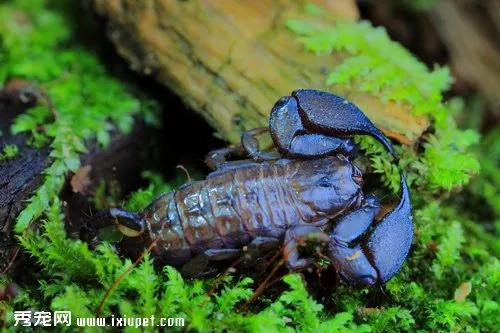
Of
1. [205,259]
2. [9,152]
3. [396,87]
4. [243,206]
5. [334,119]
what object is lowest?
[9,152]

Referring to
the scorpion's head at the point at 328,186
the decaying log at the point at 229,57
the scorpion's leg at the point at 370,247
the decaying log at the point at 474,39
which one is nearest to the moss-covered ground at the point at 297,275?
the decaying log at the point at 229,57

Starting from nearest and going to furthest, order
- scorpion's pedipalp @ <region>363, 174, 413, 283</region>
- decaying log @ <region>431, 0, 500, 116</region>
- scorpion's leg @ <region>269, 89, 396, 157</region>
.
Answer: scorpion's pedipalp @ <region>363, 174, 413, 283</region> → scorpion's leg @ <region>269, 89, 396, 157</region> → decaying log @ <region>431, 0, 500, 116</region>

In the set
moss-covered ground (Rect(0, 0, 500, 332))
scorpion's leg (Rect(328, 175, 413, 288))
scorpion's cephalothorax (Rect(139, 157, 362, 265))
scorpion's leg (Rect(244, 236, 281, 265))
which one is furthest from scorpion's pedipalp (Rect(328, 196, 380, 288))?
Result: scorpion's leg (Rect(244, 236, 281, 265))

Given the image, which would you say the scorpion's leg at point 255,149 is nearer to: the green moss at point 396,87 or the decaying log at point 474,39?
the green moss at point 396,87

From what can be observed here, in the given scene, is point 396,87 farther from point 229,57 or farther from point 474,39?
point 474,39

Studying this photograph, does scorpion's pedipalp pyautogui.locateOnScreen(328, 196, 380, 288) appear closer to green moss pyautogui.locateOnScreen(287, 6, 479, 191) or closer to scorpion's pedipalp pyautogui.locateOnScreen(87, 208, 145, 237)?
green moss pyautogui.locateOnScreen(287, 6, 479, 191)

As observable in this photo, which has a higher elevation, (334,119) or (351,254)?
(334,119)

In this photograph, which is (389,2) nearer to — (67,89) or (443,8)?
(443,8)

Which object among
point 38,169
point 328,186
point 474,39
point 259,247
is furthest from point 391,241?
point 474,39
